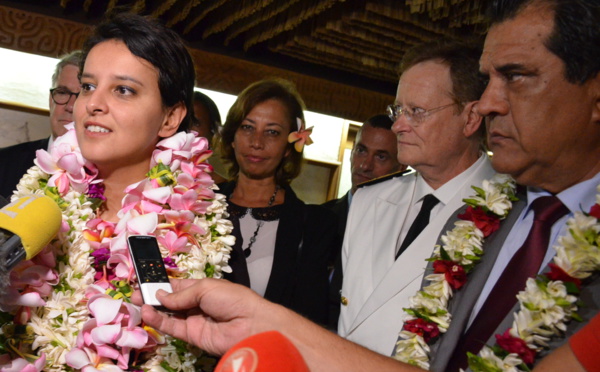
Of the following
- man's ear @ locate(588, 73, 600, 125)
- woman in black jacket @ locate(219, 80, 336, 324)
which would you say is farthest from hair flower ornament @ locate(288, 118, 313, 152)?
man's ear @ locate(588, 73, 600, 125)

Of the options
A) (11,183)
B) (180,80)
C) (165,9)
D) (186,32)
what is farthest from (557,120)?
(186,32)

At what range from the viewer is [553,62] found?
1548 millimetres

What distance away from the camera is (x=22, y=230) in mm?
1267

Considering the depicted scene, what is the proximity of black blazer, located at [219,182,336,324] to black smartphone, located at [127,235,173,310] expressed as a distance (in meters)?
0.90

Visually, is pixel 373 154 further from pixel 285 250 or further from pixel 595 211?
pixel 595 211

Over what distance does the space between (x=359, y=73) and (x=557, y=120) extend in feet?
11.3

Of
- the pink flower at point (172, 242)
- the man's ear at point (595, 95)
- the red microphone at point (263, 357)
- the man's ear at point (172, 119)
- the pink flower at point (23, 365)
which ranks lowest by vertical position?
the pink flower at point (23, 365)

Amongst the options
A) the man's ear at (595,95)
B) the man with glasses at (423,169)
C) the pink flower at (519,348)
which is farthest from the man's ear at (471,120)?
the pink flower at (519,348)

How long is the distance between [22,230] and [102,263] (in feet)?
2.10

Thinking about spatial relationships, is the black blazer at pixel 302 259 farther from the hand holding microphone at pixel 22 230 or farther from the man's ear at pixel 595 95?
the man's ear at pixel 595 95

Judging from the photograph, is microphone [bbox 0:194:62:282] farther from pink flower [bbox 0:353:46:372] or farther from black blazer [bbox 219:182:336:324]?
black blazer [bbox 219:182:336:324]

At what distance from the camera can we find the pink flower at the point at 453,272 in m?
1.75

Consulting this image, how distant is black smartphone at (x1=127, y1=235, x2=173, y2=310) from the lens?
136 centimetres

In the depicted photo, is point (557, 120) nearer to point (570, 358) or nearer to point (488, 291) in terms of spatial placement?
point (488, 291)
